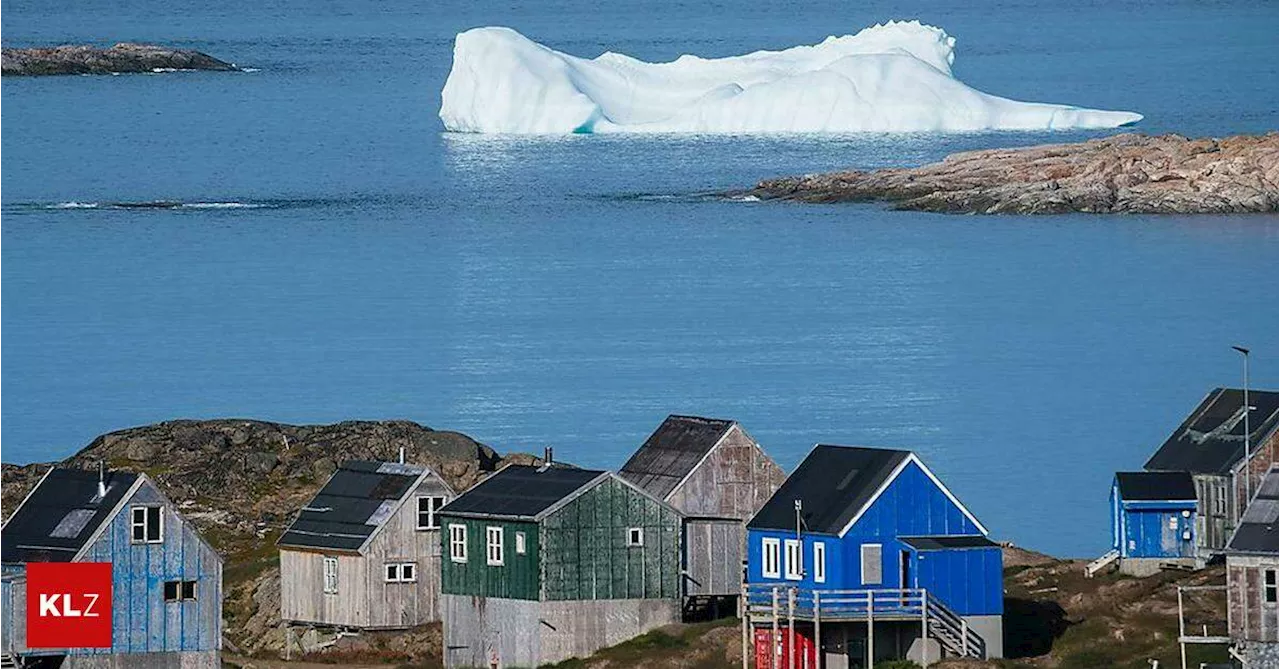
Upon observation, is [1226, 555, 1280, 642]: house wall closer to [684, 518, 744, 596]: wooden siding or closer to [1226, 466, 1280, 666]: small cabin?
[1226, 466, 1280, 666]: small cabin

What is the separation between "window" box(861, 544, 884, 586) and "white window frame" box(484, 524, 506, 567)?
505 cm

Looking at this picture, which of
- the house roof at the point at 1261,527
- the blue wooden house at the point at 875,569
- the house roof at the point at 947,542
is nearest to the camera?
the house roof at the point at 1261,527

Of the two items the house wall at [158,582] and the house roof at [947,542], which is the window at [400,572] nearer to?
the house wall at [158,582]

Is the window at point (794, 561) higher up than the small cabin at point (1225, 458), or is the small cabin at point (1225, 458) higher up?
the small cabin at point (1225, 458)

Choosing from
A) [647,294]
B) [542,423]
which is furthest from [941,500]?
[647,294]

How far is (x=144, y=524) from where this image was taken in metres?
41.0

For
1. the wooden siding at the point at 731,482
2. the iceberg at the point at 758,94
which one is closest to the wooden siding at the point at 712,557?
the wooden siding at the point at 731,482

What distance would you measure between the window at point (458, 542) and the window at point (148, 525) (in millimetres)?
5167

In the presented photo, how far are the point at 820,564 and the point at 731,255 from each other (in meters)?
67.8

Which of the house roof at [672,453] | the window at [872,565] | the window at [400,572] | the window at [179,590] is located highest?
the house roof at [672,453]

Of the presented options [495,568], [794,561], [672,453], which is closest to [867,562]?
[794,561]

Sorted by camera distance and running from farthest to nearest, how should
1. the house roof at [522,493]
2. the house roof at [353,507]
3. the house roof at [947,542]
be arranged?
the house roof at [353,507] → the house roof at [522,493] → the house roof at [947,542]

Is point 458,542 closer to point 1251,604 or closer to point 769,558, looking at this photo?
point 769,558

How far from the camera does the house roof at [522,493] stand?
4438cm
